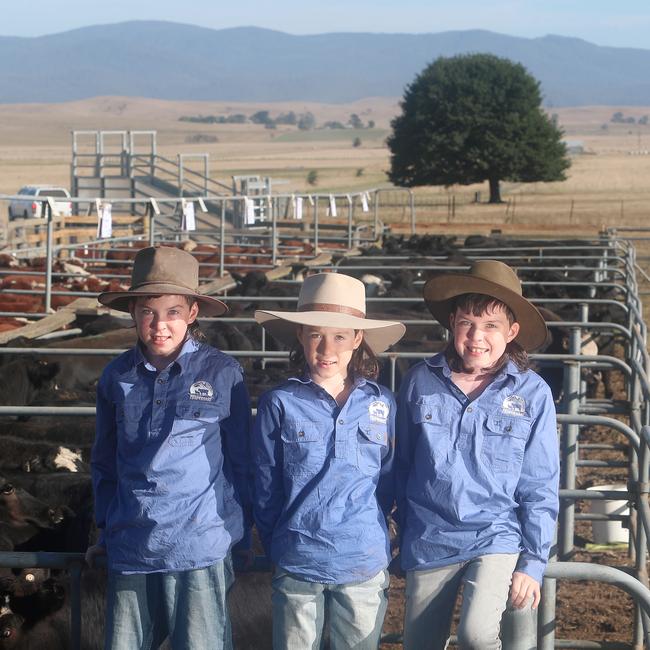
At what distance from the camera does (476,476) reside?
3049mm

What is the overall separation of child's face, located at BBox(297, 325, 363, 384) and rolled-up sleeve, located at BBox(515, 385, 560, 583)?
0.57 m

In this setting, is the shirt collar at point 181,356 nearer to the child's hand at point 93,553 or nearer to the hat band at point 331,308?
the hat band at point 331,308

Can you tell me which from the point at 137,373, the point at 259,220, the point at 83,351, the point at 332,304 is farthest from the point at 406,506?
the point at 259,220

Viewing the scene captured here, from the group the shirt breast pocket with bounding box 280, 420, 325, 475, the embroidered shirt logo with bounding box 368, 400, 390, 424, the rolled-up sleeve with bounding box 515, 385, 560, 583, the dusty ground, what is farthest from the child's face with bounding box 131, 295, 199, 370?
the dusty ground

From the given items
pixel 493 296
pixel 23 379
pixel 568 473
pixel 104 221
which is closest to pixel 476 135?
pixel 104 221

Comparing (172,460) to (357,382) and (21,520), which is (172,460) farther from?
(21,520)

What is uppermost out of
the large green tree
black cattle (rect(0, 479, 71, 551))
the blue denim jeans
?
the large green tree

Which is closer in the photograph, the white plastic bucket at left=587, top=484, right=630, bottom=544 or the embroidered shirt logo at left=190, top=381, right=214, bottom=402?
the embroidered shirt logo at left=190, top=381, right=214, bottom=402

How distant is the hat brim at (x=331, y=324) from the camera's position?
10.2 feet

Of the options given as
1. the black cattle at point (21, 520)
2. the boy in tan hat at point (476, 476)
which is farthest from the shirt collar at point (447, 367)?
the black cattle at point (21, 520)

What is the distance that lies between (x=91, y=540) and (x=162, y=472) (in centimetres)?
152

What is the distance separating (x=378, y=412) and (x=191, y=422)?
521mm

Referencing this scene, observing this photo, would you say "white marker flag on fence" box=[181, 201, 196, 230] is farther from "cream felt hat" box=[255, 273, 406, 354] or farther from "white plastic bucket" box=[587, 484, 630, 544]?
"cream felt hat" box=[255, 273, 406, 354]

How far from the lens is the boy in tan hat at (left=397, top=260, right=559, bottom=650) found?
295cm
